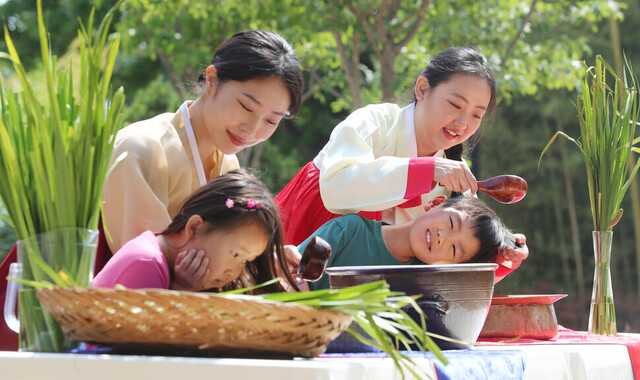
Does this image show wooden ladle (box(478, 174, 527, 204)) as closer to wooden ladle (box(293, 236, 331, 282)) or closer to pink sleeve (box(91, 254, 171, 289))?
wooden ladle (box(293, 236, 331, 282))

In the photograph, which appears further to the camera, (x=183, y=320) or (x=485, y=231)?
(x=485, y=231)

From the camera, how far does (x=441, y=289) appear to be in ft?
5.05

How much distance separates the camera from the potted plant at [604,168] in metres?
2.38

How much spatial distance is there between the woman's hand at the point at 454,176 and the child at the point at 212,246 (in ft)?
1.76

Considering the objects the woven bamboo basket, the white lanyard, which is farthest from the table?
the white lanyard

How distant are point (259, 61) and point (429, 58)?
4.97 m

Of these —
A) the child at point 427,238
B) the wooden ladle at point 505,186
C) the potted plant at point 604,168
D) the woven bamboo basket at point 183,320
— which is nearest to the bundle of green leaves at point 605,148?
the potted plant at point 604,168

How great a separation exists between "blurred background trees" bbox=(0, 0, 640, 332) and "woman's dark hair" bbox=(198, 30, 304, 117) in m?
0.38

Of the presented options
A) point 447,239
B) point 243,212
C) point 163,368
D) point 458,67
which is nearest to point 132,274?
point 243,212

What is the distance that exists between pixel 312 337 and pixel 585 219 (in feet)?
38.7

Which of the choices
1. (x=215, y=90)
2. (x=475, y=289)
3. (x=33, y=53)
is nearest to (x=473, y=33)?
(x=215, y=90)

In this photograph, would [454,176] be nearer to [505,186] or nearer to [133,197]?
[505,186]

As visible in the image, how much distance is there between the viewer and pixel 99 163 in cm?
120

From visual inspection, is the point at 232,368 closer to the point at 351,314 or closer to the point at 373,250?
the point at 351,314
